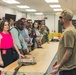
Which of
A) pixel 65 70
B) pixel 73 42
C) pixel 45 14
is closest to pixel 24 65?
pixel 65 70

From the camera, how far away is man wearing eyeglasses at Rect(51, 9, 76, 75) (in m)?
2.32

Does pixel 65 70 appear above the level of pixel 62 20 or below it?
below

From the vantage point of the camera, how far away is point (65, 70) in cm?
244

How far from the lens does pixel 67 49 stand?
2.33 m

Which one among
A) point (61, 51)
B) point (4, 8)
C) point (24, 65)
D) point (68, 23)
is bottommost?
point (24, 65)

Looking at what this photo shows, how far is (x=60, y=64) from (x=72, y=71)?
0.22 m

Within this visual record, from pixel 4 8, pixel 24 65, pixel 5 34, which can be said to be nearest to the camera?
pixel 24 65

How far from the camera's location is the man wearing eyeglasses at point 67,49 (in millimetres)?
2322

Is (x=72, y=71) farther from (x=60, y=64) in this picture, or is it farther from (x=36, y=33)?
(x=36, y=33)

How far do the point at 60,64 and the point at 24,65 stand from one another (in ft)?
2.82

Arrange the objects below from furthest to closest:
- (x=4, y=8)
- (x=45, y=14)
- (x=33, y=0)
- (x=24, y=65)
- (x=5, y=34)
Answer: (x=45, y=14), (x=4, y=8), (x=33, y=0), (x=5, y=34), (x=24, y=65)

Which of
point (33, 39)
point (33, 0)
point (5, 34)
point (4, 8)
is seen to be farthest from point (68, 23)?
point (4, 8)

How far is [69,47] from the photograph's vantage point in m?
2.32

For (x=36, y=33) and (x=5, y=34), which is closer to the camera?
(x=5, y=34)
